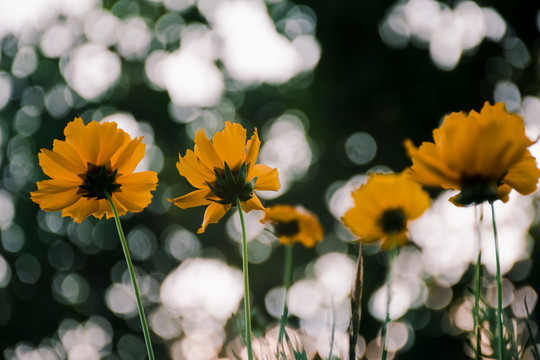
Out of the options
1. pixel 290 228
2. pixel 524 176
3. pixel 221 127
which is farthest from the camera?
pixel 221 127

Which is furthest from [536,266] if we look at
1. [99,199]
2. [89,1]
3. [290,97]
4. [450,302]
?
[89,1]

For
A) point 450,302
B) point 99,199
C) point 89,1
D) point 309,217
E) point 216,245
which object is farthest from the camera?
point 89,1

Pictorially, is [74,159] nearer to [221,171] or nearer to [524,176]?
[221,171]

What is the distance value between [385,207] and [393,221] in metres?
0.02

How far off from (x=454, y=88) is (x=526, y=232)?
1836 millimetres

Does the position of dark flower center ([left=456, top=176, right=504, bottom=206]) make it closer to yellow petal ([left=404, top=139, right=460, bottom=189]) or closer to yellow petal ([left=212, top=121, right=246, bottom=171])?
yellow petal ([left=404, top=139, right=460, bottom=189])

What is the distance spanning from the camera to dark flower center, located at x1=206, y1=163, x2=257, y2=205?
512 millimetres

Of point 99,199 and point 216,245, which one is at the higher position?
point 99,199

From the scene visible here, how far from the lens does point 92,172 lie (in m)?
0.54

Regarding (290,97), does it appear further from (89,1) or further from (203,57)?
(89,1)

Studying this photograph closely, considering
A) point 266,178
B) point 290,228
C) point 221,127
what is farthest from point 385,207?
point 221,127

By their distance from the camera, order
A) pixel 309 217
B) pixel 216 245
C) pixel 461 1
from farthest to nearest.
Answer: pixel 216 245 < pixel 461 1 < pixel 309 217

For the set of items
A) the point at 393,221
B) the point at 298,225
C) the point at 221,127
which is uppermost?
the point at 393,221

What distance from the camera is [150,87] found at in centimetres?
643
